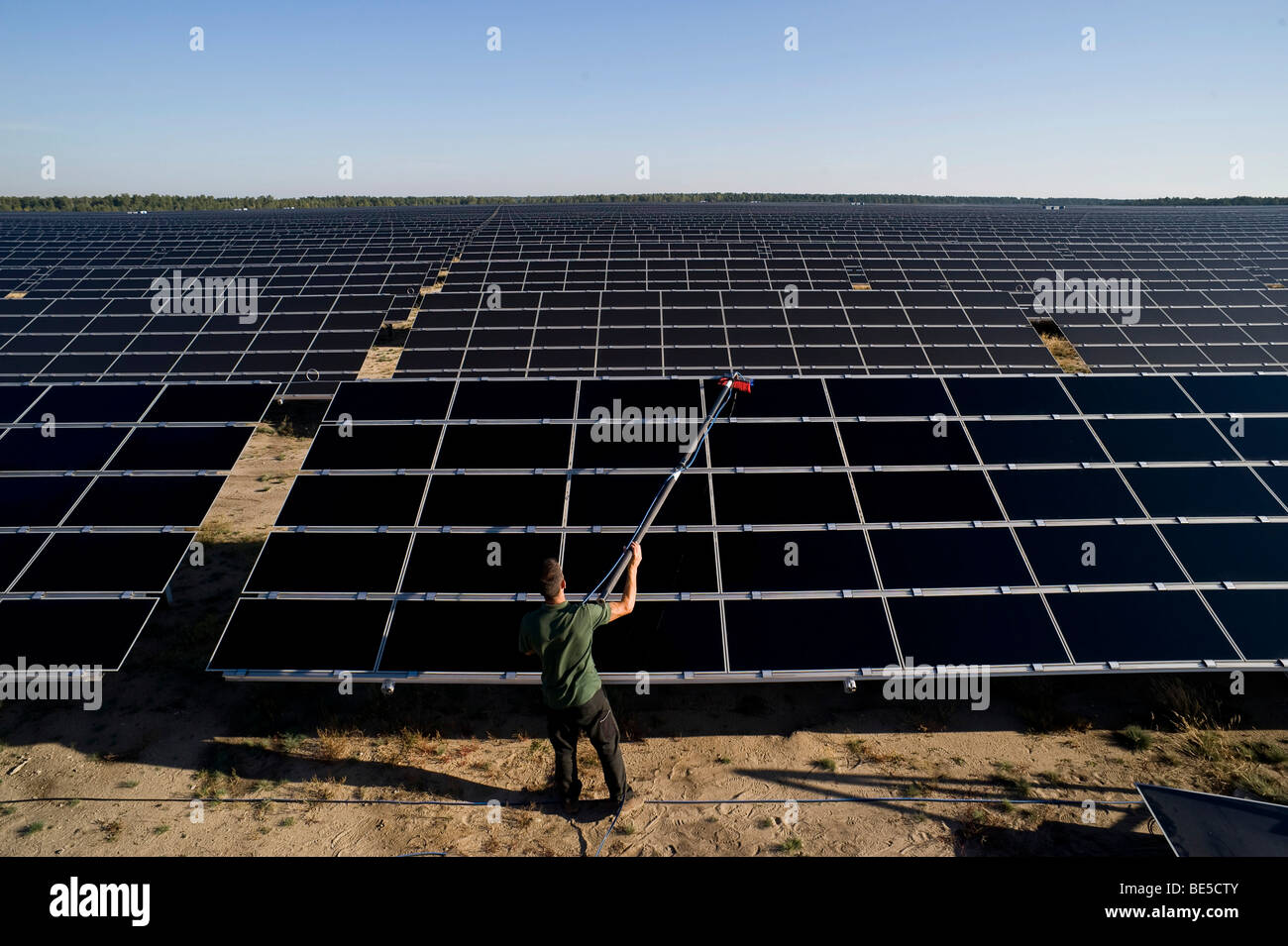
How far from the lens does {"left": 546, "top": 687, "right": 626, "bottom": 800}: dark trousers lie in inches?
260

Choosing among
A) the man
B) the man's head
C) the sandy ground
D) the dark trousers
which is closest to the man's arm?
the man

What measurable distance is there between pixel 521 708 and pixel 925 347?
1956cm

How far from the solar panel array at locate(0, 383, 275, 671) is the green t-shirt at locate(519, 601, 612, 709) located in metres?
5.99

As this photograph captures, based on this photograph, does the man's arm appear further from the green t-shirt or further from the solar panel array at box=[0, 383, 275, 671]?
the solar panel array at box=[0, 383, 275, 671]

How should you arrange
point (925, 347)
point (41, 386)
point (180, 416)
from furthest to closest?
1. point (925, 347)
2. point (41, 386)
3. point (180, 416)

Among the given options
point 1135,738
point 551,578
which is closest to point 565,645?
point 551,578

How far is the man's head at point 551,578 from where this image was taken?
5.89 meters

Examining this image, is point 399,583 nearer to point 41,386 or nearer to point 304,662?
point 304,662

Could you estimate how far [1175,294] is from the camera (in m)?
27.9

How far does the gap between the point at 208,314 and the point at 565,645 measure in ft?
90.0

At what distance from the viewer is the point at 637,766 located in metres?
8.10

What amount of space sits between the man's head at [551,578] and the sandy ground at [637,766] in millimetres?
3406

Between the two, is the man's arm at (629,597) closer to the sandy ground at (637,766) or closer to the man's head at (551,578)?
the man's head at (551,578)
